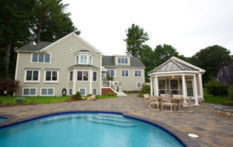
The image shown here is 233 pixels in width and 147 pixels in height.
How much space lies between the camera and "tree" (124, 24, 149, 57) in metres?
39.2

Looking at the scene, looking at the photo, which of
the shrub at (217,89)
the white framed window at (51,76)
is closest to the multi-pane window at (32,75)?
the white framed window at (51,76)

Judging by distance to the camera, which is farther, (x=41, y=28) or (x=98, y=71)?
(x=41, y=28)

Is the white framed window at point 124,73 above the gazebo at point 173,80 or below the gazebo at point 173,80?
above

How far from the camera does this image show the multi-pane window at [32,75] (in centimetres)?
1645

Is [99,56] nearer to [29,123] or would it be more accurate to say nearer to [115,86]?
[115,86]

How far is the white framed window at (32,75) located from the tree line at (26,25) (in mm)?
4917

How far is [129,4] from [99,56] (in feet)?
31.9

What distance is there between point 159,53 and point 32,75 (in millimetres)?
40336

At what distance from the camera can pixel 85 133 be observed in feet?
19.5

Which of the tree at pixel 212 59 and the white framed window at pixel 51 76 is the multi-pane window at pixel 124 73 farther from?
the tree at pixel 212 59

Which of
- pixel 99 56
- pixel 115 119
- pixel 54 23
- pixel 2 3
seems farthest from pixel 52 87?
pixel 54 23

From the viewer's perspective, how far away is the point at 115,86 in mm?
20594

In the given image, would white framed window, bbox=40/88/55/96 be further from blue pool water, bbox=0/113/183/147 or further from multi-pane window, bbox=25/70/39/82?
blue pool water, bbox=0/113/183/147

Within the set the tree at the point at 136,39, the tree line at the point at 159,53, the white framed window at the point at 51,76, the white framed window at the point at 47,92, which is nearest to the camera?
the white framed window at the point at 47,92
